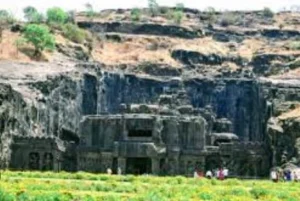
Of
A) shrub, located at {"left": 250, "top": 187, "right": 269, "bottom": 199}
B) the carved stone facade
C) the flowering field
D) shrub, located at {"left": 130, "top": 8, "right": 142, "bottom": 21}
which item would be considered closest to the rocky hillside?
shrub, located at {"left": 130, "top": 8, "right": 142, "bottom": 21}

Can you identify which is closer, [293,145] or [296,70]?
[293,145]

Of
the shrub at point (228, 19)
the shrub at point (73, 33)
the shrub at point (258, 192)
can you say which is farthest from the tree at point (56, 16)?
the shrub at point (258, 192)

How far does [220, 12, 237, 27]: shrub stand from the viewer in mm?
166875

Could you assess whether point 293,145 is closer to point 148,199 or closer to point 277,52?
point 148,199

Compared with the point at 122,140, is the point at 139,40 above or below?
above

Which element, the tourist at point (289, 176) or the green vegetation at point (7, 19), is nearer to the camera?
the tourist at point (289, 176)

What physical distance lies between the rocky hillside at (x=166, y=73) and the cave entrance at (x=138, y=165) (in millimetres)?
11449

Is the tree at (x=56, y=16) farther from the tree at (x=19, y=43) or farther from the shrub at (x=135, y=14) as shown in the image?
the tree at (x=19, y=43)

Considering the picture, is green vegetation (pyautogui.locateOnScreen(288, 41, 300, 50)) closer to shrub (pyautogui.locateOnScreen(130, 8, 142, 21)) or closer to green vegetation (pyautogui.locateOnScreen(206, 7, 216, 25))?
green vegetation (pyautogui.locateOnScreen(206, 7, 216, 25))

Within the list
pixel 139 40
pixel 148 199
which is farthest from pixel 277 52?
pixel 148 199

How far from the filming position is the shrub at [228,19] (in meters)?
167

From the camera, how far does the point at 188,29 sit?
15575cm

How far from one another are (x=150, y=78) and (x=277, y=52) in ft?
106

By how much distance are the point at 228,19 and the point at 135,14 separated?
1888cm
